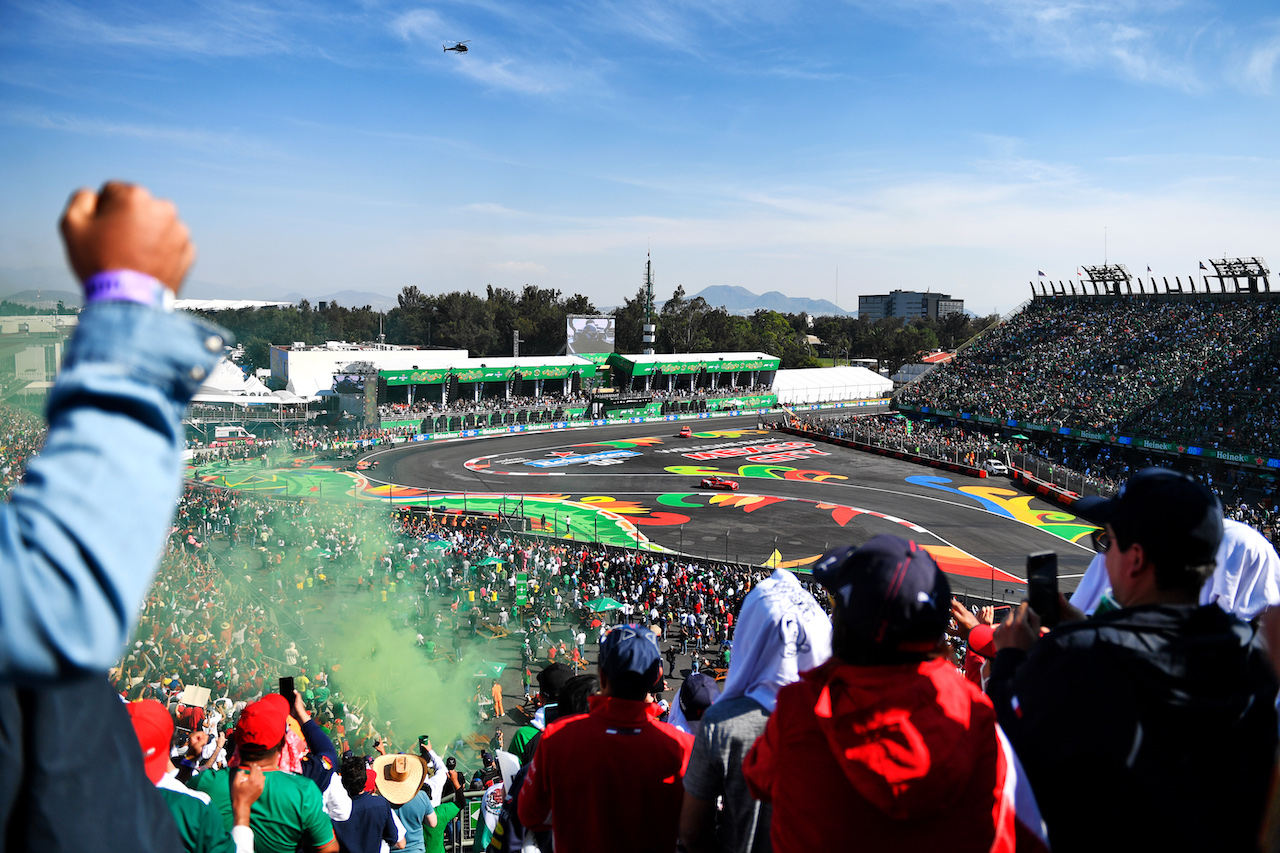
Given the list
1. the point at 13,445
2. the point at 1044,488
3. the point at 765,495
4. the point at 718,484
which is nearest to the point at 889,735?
the point at 13,445

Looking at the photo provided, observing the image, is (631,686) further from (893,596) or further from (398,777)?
(398,777)

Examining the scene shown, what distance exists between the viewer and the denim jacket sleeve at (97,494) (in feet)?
3.25

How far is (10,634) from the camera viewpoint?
981mm

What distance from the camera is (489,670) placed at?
1439 centimetres

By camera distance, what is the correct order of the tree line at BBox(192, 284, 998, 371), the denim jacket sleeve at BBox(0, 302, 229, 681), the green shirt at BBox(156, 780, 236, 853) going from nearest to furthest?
the denim jacket sleeve at BBox(0, 302, 229, 681) < the green shirt at BBox(156, 780, 236, 853) < the tree line at BBox(192, 284, 998, 371)

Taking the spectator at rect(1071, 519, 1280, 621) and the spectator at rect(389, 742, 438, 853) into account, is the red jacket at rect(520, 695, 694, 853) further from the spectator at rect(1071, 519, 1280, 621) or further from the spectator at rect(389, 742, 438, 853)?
the spectator at rect(389, 742, 438, 853)

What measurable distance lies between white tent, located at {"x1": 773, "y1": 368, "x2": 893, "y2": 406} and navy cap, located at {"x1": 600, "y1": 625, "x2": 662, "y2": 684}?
7026 centimetres

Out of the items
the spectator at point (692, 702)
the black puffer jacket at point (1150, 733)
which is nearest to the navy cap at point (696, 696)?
the spectator at point (692, 702)

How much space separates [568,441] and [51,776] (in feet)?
159

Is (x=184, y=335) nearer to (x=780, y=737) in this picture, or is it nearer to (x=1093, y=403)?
(x=780, y=737)

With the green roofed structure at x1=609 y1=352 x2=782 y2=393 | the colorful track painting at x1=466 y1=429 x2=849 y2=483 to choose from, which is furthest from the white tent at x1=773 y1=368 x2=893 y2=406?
the colorful track painting at x1=466 y1=429 x2=849 y2=483

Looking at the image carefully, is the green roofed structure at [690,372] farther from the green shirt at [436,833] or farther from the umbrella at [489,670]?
the green shirt at [436,833]

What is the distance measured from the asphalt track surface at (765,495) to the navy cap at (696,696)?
753 inches

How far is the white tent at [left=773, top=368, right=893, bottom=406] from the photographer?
2918 inches
